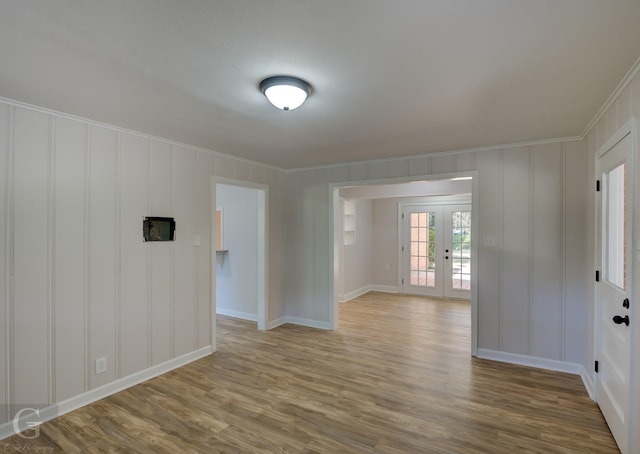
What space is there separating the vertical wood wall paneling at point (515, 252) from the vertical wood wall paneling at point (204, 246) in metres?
3.37

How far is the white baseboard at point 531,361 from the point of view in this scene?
126 inches

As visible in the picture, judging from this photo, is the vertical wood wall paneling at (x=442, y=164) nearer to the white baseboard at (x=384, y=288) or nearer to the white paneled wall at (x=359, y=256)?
the white paneled wall at (x=359, y=256)

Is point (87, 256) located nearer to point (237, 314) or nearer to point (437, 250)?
point (237, 314)

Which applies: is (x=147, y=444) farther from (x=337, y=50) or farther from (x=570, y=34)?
(x=570, y=34)

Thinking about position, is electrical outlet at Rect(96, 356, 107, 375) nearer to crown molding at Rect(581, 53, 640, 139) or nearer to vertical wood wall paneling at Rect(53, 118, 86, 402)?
vertical wood wall paneling at Rect(53, 118, 86, 402)

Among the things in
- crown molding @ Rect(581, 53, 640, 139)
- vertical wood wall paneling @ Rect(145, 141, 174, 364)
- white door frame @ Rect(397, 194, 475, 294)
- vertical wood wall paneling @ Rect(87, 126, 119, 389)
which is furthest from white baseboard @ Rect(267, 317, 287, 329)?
crown molding @ Rect(581, 53, 640, 139)

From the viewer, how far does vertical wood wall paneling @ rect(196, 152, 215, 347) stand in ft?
11.9

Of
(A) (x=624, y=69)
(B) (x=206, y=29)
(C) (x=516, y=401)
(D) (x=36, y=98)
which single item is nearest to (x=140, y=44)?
(B) (x=206, y=29)

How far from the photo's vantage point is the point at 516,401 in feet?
8.78

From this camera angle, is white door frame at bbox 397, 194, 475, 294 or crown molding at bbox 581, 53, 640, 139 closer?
crown molding at bbox 581, 53, 640, 139

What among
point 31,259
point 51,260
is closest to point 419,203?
point 51,260

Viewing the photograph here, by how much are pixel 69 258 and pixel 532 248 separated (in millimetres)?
4391

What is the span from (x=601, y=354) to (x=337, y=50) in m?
3.05

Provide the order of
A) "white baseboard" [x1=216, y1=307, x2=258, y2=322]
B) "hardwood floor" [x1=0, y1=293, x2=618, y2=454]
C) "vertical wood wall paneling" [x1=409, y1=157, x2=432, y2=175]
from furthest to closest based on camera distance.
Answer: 1. "white baseboard" [x1=216, y1=307, x2=258, y2=322]
2. "vertical wood wall paneling" [x1=409, y1=157, x2=432, y2=175]
3. "hardwood floor" [x1=0, y1=293, x2=618, y2=454]
